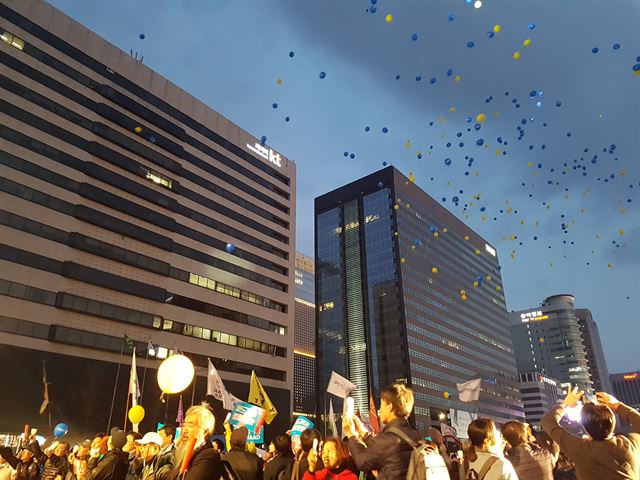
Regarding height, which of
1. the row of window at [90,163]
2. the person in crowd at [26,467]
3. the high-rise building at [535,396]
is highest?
the row of window at [90,163]

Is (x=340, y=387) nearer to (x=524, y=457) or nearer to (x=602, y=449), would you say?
(x=524, y=457)

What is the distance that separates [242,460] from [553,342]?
20378cm

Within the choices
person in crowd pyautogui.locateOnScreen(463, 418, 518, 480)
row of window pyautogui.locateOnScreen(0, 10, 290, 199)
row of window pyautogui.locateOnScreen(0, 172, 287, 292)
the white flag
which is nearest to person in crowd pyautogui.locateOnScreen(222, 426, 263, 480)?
person in crowd pyautogui.locateOnScreen(463, 418, 518, 480)

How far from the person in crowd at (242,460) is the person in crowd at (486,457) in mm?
2690

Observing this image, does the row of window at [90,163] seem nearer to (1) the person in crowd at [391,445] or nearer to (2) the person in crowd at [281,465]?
(2) the person in crowd at [281,465]

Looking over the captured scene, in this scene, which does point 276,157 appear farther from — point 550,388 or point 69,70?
point 550,388

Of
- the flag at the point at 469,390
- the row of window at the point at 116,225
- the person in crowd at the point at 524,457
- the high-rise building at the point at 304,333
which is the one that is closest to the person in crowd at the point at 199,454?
the person in crowd at the point at 524,457

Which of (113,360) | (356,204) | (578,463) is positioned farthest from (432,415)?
(578,463)

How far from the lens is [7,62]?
125ft

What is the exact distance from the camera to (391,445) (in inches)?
131

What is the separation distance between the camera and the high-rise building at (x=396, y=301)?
9094 centimetres

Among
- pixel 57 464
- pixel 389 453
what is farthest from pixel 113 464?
pixel 57 464

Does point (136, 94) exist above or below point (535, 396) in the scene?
above

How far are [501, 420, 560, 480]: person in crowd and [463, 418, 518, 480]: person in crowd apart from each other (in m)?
0.99
